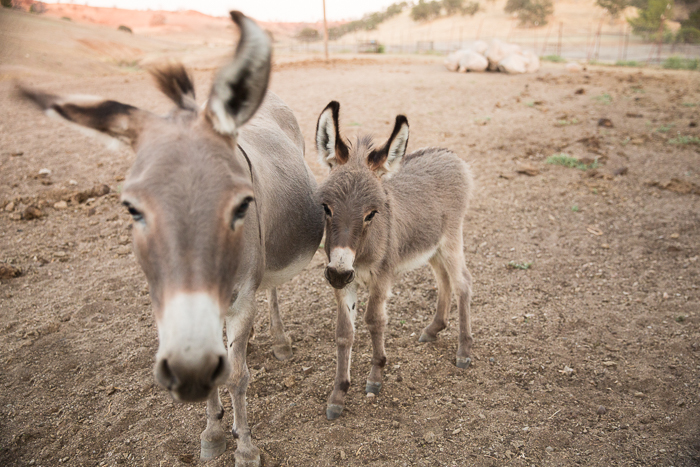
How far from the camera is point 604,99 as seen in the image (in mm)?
12656

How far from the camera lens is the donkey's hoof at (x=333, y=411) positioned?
3.28 metres

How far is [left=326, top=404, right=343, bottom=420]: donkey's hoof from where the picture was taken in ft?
10.8

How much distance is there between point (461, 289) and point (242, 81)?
313cm

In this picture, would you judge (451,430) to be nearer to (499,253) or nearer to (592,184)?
(499,253)

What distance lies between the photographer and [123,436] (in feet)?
10.0

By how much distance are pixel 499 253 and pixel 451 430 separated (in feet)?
10.5

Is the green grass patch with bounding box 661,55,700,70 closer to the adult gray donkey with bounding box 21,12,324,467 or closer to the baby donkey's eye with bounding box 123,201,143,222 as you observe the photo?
the adult gray donkey with bounding box 21,12,324,467

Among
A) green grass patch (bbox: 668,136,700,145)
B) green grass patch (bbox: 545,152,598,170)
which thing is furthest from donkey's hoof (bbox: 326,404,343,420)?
green grass patch (bbox: 668,136,700,145)

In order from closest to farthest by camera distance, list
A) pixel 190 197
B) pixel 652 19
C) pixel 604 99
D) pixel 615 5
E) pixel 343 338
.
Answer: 1. pixel 190 197
2. pixel 343 338
3. pixel 604 99
4. pixel 652 19
5. pixel 615 5

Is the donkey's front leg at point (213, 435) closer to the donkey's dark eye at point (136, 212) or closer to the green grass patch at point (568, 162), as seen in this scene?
the donkey's dark eye at point (136, 212)

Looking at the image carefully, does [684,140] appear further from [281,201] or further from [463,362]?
[281,201]

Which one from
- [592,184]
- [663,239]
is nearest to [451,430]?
[663,239]

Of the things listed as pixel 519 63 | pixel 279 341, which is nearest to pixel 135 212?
pixel 279 341

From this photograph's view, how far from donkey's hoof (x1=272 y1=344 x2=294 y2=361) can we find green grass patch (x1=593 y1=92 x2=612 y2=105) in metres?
12.9
